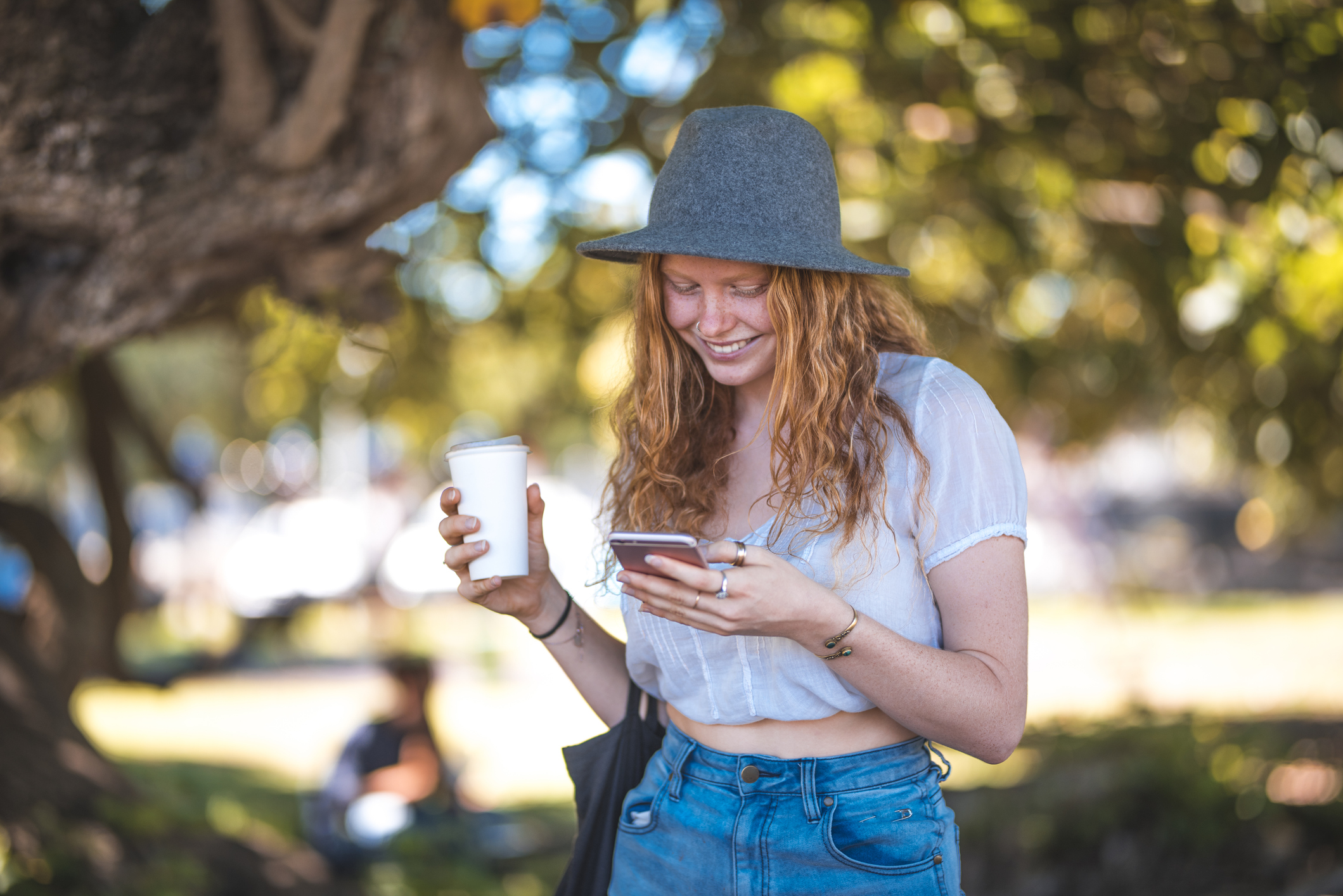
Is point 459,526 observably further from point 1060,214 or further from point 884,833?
point 1060,214

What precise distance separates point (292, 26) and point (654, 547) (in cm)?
175

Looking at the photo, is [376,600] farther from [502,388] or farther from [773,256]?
[773,256]

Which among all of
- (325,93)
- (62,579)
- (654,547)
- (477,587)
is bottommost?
(62,579)

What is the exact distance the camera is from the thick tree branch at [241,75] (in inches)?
95.9

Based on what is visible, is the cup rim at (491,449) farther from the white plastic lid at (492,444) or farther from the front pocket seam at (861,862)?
the front pocket seam at (861,862)

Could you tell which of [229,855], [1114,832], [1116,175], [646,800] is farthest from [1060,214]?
[229,855]

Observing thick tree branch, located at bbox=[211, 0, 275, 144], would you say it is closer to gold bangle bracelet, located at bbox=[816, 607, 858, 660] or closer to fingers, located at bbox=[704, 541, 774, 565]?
fingers, located at bbox=[704, 541, 774, 565]

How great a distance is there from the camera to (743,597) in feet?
4.62

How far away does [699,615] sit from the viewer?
1.43 metres

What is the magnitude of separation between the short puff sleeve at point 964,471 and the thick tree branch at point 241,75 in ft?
5.64

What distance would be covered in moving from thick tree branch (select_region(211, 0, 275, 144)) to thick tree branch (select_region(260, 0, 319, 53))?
5 centimetres

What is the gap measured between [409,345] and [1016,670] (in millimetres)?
4887

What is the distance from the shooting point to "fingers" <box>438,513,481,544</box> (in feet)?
5.71

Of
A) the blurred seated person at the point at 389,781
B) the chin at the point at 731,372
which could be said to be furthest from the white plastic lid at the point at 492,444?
the blurred seated person at the point at 389,781
